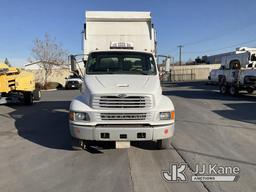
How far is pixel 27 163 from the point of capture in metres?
4.94

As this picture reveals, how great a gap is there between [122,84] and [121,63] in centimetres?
128

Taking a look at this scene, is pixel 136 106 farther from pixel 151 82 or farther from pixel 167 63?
pixel 167 63

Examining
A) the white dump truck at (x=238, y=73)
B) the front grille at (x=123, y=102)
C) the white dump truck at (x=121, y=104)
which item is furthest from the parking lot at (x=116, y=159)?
the white dump truck at (x=238, y=73)

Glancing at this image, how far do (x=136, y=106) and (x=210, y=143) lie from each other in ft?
7.66

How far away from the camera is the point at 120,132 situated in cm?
481

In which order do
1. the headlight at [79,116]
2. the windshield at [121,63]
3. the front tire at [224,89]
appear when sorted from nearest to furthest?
the headlight at [79,116] < the windshield at [121,63] < the front tire at [224,89]

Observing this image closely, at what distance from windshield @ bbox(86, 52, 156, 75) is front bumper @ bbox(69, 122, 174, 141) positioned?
5.79 feet

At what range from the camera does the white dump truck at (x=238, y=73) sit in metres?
16.1

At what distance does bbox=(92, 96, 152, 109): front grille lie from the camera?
16.3 ft

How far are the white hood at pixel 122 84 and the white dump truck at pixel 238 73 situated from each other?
12.3m

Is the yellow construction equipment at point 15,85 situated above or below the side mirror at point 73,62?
below

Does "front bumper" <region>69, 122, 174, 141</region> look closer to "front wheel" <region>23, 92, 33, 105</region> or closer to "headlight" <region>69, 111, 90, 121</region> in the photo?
"headlight" <region>69, 111, 90, 121</region>

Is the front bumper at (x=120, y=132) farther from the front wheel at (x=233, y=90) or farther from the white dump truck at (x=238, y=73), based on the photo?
the front wheel at (x=233, y=90)

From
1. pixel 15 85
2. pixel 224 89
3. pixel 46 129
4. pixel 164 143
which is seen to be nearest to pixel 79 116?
pixel 164 143
